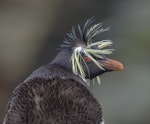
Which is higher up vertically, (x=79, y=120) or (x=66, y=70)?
(x=66, y=70)

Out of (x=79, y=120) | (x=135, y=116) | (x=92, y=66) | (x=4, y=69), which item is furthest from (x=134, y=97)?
(x=79, y=120)

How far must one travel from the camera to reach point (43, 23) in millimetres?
12797

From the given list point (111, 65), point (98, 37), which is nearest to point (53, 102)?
point (111, 65)

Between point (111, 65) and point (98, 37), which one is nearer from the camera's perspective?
point (111, 65)

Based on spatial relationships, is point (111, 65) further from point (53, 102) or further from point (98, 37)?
point (98, 37)

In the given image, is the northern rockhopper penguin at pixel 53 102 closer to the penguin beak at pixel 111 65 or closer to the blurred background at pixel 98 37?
the penguin beak at pixel 111 65

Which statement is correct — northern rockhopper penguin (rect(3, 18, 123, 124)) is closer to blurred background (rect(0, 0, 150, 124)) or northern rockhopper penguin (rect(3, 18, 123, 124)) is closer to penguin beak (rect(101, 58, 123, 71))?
penguin beak (rect(101, 58, 123, 71))

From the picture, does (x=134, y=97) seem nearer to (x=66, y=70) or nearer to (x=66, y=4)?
(x=66, y=4)

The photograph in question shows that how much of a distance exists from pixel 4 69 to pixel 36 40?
0.82 m

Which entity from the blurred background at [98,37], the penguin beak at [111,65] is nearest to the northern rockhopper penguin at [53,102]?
the penguin beak at [111,65]

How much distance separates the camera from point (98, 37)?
12.1 m

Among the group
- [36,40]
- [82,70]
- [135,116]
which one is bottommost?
[135,116]

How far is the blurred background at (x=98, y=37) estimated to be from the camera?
10.7 metres

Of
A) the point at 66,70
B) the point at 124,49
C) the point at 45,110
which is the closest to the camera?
the point at 45,110
